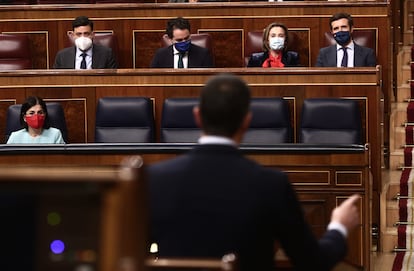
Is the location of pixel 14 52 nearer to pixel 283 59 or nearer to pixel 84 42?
pixel 84 42

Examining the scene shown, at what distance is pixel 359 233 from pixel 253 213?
172 cm

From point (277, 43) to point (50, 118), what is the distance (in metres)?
1.17

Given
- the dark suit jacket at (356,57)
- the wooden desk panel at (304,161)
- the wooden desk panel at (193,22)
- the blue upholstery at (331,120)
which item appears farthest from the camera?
the wooden desk panel at (193,22)

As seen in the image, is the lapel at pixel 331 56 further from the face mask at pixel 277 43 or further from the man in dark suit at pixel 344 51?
the face mask at pixel 277 43

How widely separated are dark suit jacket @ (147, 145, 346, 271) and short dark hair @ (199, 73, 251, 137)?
35 millimetres

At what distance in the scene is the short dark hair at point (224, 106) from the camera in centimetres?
188

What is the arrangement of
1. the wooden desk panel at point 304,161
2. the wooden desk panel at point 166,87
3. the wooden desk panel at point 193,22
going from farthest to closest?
1. the wooden desk panel at point 193,22
2. the wooden desk panel at point 166,87
3. the wooden desk panel at point 304,161

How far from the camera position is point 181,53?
17.3 feet

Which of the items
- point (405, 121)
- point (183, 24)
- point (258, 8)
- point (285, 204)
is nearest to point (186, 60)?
point (183, 24)

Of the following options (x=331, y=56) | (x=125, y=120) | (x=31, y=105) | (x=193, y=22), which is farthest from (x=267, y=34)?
(x=31, y=105)

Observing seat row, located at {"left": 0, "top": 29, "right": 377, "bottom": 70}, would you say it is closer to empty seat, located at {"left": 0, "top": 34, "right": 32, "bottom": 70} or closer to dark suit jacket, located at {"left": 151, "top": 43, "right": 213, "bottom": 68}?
empty seat, located at {"left": 0, "top": 34, "right": 32, "bottom": 70}

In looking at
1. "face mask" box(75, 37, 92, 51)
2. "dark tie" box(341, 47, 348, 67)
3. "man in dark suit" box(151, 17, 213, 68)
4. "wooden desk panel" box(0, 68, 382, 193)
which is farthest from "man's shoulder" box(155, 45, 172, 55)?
"dark tie" box(341, 47, 348, 67)

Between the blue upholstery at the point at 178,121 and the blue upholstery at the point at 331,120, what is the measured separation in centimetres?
45

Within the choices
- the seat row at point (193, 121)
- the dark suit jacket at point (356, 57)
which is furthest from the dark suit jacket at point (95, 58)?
the dark suit jacket at point (356, 57)
